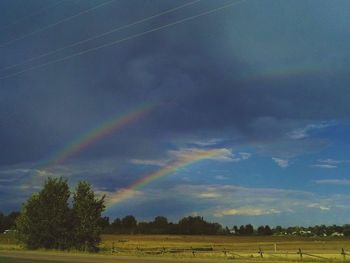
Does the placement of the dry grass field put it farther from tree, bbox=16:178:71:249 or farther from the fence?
tree, bbox=16:178:71:249

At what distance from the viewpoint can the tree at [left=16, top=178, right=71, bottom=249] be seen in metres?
63.9

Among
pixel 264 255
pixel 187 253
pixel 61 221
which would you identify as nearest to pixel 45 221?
pixel 61 221

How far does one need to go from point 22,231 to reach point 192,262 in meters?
35.2

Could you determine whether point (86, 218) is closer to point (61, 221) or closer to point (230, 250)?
point (61, 221)

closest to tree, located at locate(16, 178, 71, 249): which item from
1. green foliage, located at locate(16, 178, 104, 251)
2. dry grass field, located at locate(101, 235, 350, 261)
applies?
green foliage, located at locate(16, 178, 104, 251)

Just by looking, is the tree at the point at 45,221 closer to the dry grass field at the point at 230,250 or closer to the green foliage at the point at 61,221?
the green foliage at the point at 61,221

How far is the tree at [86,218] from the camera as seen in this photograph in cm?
6306

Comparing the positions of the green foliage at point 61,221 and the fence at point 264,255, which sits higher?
the green foliage at point 61,221

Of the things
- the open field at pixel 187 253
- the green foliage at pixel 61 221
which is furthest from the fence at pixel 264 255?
the green foliage at pixel 61 221

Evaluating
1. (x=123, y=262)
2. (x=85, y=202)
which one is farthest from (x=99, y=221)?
(x=123, y=262)

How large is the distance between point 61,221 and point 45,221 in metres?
2.03

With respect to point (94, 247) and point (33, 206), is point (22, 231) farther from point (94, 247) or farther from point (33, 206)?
point (94, 247)

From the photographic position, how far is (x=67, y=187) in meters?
66.6

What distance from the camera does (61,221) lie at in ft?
210
